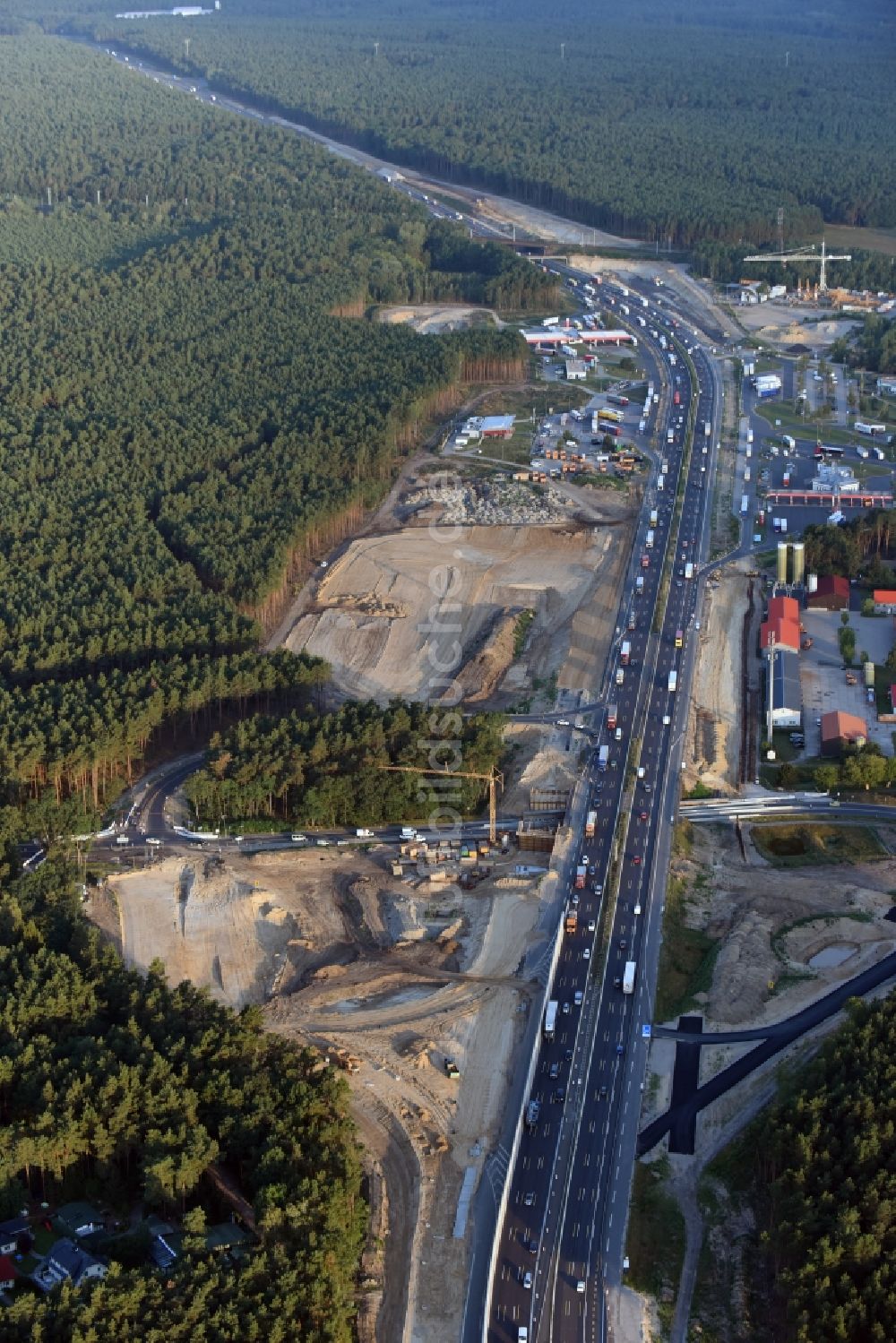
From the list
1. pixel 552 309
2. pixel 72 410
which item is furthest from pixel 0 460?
pixel 552 309

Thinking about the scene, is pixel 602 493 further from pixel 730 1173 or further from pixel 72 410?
pixel 730 1173

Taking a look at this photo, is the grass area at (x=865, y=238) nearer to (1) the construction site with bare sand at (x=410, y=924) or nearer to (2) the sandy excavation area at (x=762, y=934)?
(1) the construction site with bare sand at (x=410, y=924)

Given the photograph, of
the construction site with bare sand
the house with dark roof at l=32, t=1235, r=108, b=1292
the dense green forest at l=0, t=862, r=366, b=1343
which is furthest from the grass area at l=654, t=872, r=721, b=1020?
the house with dark roof at l=32, t=1235, r=108, b=1292

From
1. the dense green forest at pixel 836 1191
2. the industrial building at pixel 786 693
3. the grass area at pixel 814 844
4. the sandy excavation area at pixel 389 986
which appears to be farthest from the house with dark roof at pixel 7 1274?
the industrial building at pixel 786 693

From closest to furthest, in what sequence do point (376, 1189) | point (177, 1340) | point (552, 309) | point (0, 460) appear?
point (177, 1340)
point (376, 1189)
point (0, 460)
point (552, 309)

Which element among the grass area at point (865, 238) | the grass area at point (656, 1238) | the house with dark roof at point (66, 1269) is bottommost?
the grass area at point (656, 1238)

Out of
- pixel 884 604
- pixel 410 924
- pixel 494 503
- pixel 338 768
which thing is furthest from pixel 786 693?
pixel 494 503

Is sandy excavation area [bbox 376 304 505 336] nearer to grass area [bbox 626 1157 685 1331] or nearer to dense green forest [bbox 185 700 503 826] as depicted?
dense green forest [bbox 185 700 503 826]
